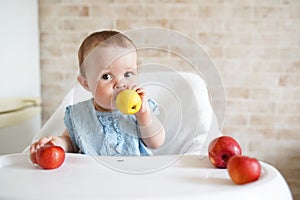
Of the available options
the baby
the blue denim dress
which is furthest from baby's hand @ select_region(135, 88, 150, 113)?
the blue denim dress

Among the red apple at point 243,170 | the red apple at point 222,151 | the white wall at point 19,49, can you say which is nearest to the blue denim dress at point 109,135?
the red apple at point 222,151

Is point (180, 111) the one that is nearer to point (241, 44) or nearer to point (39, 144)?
point (39, 144)

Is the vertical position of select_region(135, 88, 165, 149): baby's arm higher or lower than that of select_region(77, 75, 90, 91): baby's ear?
lower

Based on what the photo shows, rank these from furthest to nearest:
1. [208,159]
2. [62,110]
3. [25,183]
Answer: [62,110] → [208,159] → [25,183]

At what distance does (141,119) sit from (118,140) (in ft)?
0.47

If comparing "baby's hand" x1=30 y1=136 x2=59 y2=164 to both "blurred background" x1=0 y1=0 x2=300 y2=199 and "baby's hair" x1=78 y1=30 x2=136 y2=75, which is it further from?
"blurred background" x1=0 y1=0 x2=300 y2=199

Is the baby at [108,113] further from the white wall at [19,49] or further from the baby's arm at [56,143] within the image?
the white wall at [19,49]

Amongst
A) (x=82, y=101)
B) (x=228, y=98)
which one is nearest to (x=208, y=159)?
(x=82, y=101)

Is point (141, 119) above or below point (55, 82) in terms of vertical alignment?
above

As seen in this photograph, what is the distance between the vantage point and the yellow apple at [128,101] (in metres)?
0.97

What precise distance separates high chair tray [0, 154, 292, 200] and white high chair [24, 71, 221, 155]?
0.17 metres

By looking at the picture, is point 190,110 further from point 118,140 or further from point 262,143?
point 262,143

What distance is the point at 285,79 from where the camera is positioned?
6.65 feet

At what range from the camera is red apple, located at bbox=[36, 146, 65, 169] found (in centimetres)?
98
